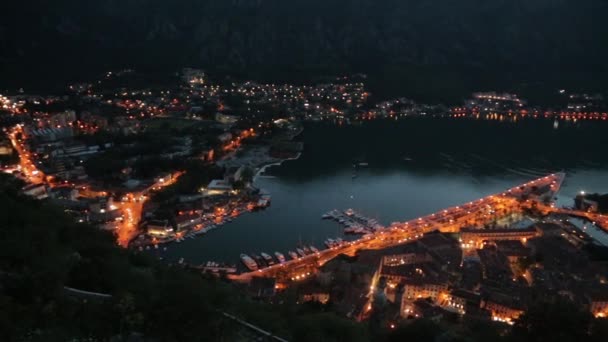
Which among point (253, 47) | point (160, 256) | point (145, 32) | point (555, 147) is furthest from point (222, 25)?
point (160, 256)

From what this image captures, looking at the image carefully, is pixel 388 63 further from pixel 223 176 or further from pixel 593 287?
pixel 593 287

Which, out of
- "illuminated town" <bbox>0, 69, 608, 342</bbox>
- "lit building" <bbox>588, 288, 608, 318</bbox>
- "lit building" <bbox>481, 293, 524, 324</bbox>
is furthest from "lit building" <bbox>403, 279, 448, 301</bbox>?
"lit building" <bbox>588, 288, 608, 318</bbox>

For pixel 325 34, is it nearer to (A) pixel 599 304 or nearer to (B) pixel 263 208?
(B) pixel 263 208

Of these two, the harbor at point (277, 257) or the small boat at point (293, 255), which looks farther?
the small boat at point (293, 255)

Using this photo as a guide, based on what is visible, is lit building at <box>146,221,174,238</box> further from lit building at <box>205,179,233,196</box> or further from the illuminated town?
lit building at <box>205,179,233,196</box>

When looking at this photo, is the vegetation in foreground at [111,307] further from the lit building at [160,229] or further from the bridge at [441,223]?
the lit building at [160,229]

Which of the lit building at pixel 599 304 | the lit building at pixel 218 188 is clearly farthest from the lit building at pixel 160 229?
the lit building at pixel 599 304

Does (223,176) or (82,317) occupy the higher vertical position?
(82,317)
